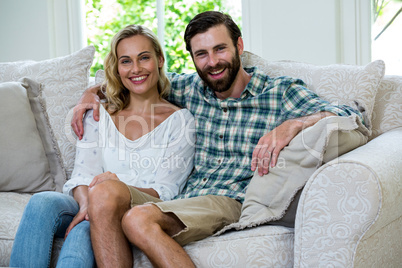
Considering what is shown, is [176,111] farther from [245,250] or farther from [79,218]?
[245,250]

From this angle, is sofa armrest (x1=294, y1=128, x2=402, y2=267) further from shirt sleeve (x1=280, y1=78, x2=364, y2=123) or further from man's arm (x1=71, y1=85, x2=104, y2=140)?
man's arm (x1=71, y1=85, x2=104, y2=140)

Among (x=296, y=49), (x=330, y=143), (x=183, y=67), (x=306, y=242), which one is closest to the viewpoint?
(x=306, y=242)

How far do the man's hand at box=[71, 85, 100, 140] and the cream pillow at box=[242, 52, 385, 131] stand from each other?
0.79 metres

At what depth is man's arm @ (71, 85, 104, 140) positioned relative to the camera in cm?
206

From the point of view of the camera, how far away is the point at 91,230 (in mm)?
1564

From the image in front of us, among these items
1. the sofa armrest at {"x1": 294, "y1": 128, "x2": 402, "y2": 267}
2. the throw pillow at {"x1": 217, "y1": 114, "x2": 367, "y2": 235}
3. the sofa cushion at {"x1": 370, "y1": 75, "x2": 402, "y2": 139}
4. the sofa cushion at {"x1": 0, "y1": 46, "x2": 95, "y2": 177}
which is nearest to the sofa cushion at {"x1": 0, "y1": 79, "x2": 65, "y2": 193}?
the sofa cushion at {"x1": 0, "y1": 46, "x2": 95, "y2": 177}

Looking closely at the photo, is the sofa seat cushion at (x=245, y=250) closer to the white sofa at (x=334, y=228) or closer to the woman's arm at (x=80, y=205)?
the white sofa at (x=334, y=228)

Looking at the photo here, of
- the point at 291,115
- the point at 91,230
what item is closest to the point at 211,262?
the point at 91,230

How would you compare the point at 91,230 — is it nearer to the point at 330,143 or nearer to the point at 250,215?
the point at 250,215

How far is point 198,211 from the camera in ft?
5.43

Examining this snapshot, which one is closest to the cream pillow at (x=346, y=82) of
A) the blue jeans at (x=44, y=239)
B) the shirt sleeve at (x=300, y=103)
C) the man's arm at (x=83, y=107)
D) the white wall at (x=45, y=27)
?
the shirt sleeve at (x=300, y=103)

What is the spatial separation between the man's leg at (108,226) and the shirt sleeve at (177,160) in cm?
30

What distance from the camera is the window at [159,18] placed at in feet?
11.1

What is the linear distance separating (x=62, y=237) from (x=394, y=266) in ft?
3.58
